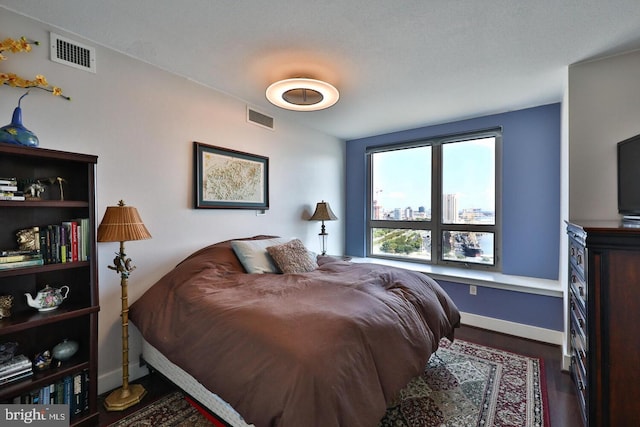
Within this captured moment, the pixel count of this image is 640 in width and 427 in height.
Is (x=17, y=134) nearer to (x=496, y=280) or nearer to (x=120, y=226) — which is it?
(x=120, y=226)

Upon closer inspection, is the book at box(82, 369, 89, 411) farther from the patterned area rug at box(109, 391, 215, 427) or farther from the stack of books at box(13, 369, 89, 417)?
the patterned area rug at box(109, 391, 215, 427)

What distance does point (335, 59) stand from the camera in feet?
6.97

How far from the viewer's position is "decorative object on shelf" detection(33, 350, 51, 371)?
1.55 meters

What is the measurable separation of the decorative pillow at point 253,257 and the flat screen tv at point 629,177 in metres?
2.55

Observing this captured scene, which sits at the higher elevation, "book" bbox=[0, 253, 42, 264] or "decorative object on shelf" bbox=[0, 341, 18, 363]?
"book" bbox=[0, 253, 42, 264]

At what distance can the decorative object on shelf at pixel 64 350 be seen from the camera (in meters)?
1.61

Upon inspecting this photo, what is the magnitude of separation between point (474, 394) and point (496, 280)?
1461 mm

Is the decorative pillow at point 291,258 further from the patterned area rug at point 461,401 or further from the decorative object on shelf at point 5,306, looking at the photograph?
the decorative object on shelf at point 5,306

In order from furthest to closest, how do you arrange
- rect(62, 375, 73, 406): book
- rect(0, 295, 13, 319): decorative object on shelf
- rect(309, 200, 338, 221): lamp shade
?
rect(309, 200, 338, 221): lamp shade < rect(62, 375, 73, 406): book < rect(0, 295, 13, 319): decorative object on shelf

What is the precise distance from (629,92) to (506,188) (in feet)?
4.40

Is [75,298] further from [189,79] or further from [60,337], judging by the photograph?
[189,79]

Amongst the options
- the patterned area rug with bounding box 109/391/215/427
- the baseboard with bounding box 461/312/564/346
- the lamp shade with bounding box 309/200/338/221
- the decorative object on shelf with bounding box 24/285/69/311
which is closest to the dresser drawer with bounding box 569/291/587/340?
the baseboard with bounding box 461/312/564/346

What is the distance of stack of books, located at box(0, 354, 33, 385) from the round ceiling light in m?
2.19

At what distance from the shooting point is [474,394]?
1.94 m
